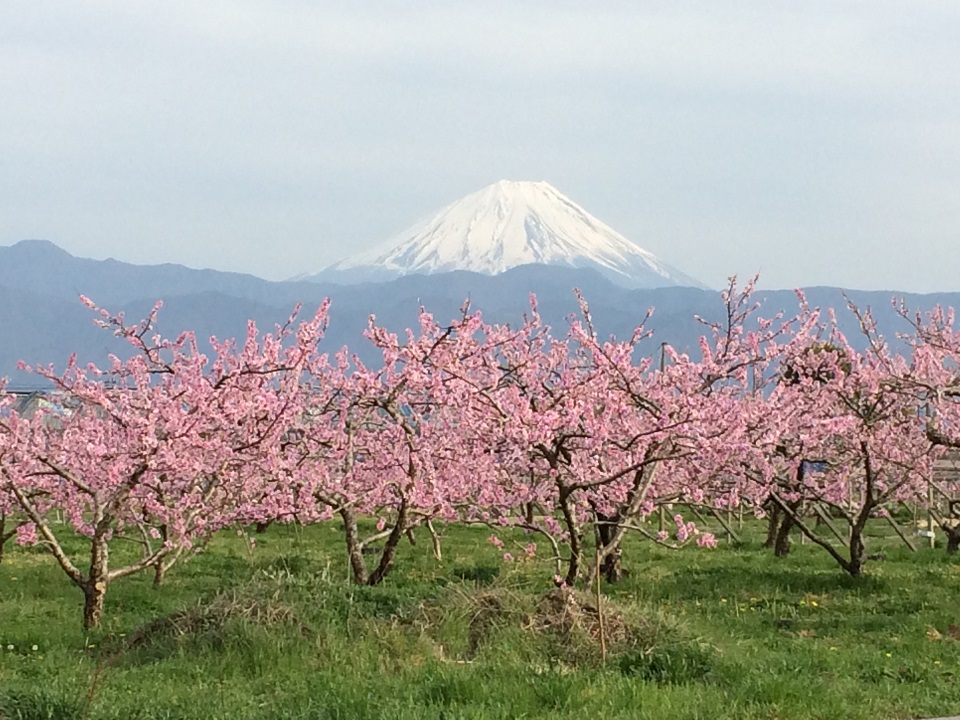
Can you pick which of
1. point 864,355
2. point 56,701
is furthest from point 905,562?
point 56,701

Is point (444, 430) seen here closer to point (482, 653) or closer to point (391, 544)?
point (391, 544)

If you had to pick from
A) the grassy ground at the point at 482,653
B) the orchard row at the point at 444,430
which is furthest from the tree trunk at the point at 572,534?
the grassy ground at the point at 482,653

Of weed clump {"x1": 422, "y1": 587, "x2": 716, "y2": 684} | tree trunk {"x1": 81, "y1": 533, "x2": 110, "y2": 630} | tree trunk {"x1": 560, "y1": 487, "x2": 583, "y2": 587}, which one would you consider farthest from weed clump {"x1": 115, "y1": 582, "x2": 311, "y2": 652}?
tree trunk {"x1": 560, "y1": 487, "x2": 583, "y2": 587}

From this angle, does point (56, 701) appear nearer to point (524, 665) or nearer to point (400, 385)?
point (524, 665)

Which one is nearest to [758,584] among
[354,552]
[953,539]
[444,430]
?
[444,430]

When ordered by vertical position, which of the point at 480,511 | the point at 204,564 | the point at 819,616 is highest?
the point at 480,511

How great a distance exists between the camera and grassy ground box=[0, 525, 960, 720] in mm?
8320

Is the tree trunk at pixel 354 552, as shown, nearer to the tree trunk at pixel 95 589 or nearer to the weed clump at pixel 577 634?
the tree trunk at pixel 95 589

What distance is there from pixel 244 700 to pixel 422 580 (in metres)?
9.07

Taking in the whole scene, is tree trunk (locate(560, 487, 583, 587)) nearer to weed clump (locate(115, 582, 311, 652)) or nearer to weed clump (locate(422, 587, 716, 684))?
weed clump (locate(422, 587, 716, 684))

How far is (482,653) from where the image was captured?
33.8ft

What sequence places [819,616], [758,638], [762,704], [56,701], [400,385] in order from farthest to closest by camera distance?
[400,385]
[819,616]
[758,638]
[762,704]
[56,701]

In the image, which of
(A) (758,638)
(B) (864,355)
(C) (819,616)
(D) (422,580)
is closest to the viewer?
(A) (758,638)

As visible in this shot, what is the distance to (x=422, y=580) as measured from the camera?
17.6 metres
